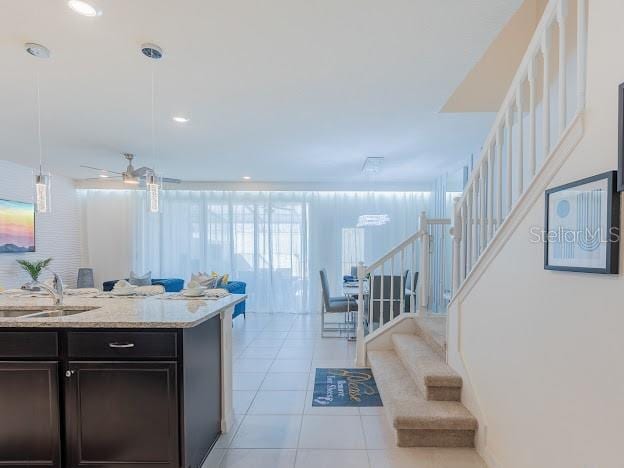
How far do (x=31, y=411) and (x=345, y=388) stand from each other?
2.37 meters

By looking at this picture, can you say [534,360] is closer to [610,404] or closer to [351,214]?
[610,404]

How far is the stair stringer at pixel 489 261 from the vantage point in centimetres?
148

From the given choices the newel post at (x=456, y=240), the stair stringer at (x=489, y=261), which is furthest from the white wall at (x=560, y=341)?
the newel post at (x=456, y=240)

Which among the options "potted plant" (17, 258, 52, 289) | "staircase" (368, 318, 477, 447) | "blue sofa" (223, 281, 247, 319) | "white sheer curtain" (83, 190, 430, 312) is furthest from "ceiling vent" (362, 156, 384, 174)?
"potted plant" (17, 258, 52, 289)

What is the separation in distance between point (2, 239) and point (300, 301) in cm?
493

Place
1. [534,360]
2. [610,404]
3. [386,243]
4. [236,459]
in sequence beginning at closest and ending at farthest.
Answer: [610,404]
[534,360]
[236,459]
[386,243]

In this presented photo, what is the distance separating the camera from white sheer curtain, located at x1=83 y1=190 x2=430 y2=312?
22.2ft

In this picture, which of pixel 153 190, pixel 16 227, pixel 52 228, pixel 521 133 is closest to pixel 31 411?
pixel 153 190

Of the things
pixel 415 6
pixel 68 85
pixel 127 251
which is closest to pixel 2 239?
pixel 127 251

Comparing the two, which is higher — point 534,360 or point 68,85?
point 68,85

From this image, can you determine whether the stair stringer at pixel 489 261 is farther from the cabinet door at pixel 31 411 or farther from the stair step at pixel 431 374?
the cabinet door at pixel 31 411

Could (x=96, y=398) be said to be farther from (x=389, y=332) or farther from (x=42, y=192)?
(x=389, y=332)

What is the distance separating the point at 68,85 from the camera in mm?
2676

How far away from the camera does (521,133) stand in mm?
1866
